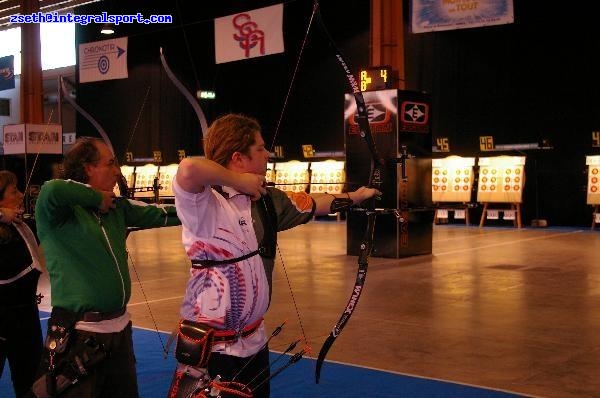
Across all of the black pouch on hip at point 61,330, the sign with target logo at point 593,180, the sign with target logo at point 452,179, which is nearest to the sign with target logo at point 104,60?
the sign with target logo at point 452,179

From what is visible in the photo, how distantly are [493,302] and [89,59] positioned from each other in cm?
1284

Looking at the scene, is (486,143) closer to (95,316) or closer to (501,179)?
(501,179)

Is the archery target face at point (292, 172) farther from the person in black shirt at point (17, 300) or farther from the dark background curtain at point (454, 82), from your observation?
the person in black shirt at point (17, 300)

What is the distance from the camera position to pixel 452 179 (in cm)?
1554

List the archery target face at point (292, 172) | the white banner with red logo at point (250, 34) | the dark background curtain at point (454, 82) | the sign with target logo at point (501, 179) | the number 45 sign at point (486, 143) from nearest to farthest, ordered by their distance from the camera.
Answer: the white banner with red logo at point (250, 34) → the dark background curtain at point (454, 82) → the sign with target logo at point (501, 179) → the number 45 sign at point (486, 143) → the archery target face at point (292, 172)

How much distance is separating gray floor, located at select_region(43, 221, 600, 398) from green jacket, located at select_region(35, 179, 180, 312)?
2.22 meters

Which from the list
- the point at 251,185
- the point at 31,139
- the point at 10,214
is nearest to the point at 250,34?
the point at 31,139

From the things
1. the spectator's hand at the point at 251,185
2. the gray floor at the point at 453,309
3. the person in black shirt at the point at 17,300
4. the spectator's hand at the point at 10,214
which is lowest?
the gray floor at the point at 453,309

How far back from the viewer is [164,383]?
13.5 ft

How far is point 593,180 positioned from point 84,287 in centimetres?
1266

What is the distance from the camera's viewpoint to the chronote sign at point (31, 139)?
573 inches

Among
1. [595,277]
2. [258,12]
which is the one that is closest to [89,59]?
[258,12]

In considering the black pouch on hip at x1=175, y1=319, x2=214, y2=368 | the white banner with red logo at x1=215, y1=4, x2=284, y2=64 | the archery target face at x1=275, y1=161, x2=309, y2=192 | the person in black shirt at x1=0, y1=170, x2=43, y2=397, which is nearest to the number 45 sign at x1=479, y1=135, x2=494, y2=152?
the archery target face at x1=275, y1=161, x2=309, y2=192

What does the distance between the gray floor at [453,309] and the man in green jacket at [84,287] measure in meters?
2.17
